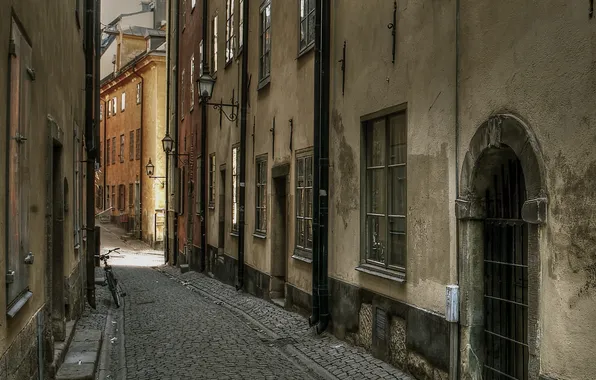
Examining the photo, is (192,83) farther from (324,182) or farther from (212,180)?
(324,182)

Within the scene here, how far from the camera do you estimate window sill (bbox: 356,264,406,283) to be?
7.78 metres

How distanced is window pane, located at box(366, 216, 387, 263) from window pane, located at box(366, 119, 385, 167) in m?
0.70

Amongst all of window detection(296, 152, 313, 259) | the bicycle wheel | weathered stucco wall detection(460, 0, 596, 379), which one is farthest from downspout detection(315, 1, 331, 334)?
the bicycle wheel

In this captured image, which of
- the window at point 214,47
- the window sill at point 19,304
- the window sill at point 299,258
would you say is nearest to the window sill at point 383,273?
the window sill at point 299,258

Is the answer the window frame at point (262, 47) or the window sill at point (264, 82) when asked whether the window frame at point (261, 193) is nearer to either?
the window sill at point (264, 82)

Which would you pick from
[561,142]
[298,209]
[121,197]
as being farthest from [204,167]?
[121,197]

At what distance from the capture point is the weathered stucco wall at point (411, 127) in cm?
679

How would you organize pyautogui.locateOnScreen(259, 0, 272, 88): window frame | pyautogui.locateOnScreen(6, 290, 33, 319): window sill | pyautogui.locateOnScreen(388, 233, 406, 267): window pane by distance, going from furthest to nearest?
pyautogui.locateOnScreen(259, 0, 272, 88): window frame < pyautogui.locateOnScreen(388, 233, 406, 267): window pane < pyautogui.locateOnScreen(6, 290, 33, 319): window sill

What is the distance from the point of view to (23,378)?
17.7 feet

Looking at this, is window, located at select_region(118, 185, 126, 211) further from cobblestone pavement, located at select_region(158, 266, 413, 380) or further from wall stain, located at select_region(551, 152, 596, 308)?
wall stain, located at select_region(551, 152, 596, 308)

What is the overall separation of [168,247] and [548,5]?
2338 centimetres

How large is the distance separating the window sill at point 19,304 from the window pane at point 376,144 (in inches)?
176

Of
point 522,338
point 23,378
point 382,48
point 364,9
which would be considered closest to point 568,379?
point 522,338

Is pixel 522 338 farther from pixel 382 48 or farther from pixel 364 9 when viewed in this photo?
pixel 364 9
